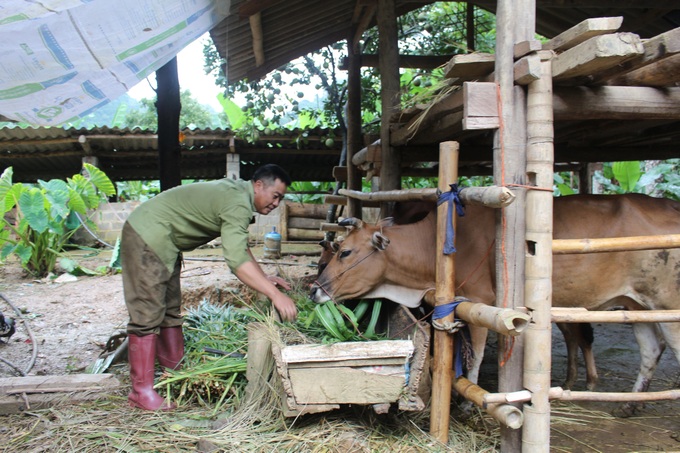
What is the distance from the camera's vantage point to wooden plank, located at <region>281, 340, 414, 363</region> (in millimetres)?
3191

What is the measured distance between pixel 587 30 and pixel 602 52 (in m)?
0.18

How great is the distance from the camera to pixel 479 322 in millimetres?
3225

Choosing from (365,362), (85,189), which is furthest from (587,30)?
(85,189)

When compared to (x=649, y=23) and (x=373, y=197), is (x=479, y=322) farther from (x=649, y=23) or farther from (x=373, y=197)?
(x=649, y=23)

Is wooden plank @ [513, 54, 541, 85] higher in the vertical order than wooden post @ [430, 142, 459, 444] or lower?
higher

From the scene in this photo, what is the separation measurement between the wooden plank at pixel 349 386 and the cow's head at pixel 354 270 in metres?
0.99

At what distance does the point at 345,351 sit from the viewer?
325 cm

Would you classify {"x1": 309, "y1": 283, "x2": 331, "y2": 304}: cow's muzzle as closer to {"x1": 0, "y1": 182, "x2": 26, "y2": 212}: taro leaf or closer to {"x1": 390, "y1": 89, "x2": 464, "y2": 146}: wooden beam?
{"x1": 390, "y1": 89, "x2": 464, "y2": 146}: wooden beam

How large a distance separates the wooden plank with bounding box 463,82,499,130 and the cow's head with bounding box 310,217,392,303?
51.0 inches

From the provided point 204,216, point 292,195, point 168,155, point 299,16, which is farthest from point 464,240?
point 292,195

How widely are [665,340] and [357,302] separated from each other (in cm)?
245

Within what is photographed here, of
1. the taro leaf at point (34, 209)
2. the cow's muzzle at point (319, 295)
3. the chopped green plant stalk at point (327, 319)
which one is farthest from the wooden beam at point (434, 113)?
the taro leaf at point (34, 209)

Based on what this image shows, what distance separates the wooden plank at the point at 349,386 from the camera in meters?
3.22

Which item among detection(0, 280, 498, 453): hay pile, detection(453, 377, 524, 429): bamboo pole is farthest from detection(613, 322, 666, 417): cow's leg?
detection(453, 377, 524, 429): bamboo pole
